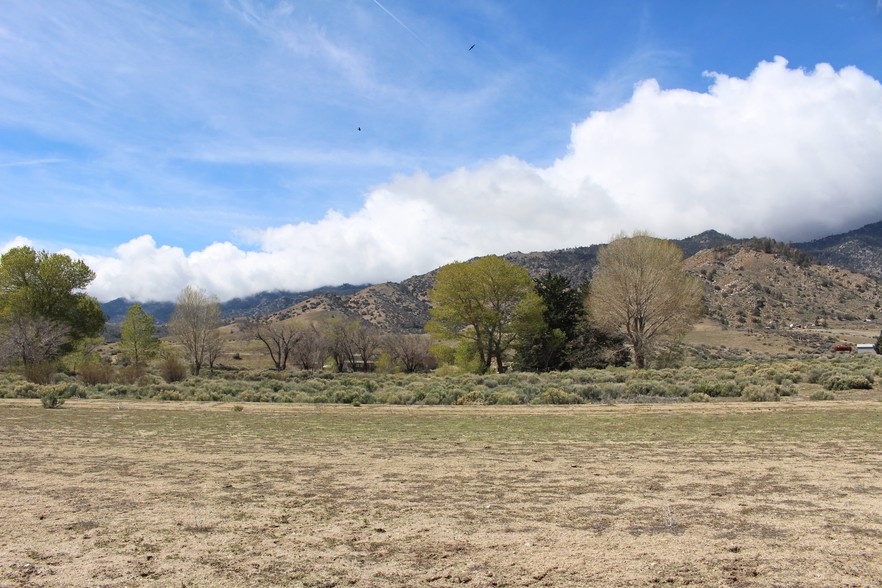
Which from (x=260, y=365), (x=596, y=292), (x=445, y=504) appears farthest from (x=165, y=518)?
(x=260, y=365)

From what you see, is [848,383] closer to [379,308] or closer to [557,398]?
[557,398]

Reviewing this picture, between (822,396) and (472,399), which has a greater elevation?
(472,399)

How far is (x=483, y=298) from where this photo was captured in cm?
5003

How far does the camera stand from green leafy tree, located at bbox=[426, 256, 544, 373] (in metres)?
49.8

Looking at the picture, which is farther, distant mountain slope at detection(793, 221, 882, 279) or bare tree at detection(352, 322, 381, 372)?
distant mountain slope at detection(793, 221, 882, 279)

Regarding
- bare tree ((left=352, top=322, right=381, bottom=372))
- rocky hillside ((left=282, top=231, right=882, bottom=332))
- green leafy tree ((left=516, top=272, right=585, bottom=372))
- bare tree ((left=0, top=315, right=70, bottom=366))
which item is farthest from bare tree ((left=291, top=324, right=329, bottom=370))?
rocky hillside ((left=282, top=231, right=882, bottom=332))

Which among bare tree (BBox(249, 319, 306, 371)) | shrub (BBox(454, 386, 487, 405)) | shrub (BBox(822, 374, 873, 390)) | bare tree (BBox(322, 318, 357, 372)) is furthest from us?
bare tree (BBox(322, 318, 357, 372))

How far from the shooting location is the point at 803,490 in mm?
7250

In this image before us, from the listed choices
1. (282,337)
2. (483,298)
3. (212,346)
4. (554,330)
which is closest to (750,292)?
(554,330)

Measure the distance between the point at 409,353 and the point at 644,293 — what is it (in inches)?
1419

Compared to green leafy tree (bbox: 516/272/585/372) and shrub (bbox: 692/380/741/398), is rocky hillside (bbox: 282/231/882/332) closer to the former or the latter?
green leafy tree (bbox: 516/272/585/372)

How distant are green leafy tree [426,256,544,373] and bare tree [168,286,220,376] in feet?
79.8

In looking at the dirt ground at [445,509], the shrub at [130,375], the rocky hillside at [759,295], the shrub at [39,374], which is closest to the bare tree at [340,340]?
the shrub at [130,375]

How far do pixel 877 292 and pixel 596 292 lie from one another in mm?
95345
